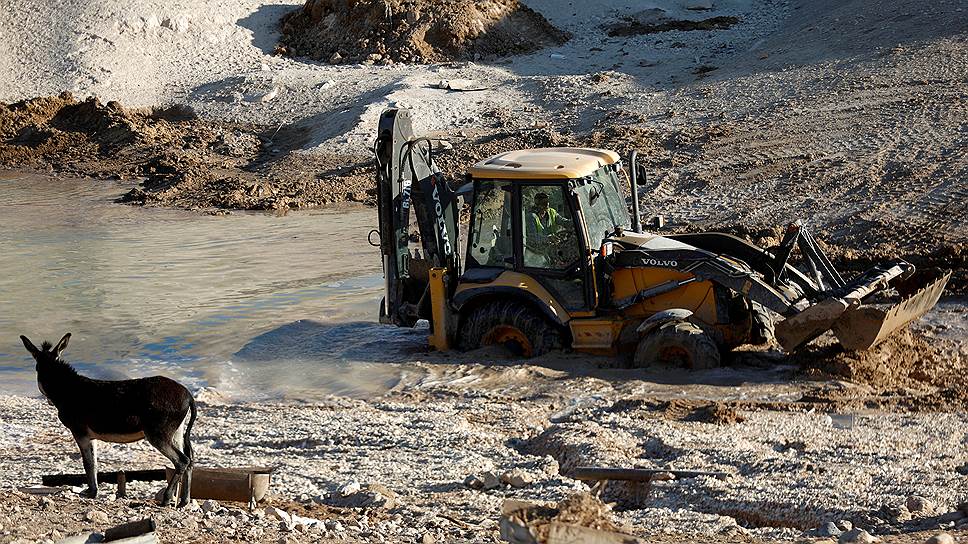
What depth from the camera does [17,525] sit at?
6.23 meters

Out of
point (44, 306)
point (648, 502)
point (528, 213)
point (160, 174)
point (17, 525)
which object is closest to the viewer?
point (17, 525)

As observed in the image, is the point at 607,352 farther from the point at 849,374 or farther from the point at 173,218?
the point at 173,218

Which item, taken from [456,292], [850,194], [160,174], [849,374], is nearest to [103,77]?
[160,174]

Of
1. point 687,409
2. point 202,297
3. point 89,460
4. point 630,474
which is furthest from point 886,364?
point 202,297

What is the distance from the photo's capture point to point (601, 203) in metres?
11.2

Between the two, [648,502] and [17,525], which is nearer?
[17,525]

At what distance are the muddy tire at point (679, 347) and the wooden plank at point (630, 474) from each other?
2902mm

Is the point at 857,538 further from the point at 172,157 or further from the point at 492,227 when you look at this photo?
the point at 172,157

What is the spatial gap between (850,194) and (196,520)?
13079 millimetres

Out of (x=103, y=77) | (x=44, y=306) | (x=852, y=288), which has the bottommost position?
(x=44, y=306)

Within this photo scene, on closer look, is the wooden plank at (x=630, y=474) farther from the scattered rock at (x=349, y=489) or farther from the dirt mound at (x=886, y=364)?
the dirt mound at (x=886, y=364)

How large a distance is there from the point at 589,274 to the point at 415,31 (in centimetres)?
2164

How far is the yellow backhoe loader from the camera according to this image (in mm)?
10586

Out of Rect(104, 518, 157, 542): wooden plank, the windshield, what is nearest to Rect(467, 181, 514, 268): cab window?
the windshield
